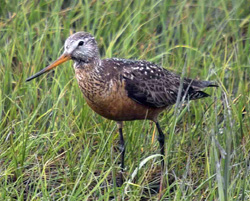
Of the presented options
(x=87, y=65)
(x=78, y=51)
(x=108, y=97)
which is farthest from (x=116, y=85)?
(x=78, y=51)

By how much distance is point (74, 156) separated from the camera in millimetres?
5414

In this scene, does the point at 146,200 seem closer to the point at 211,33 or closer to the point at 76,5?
the point at 211,33

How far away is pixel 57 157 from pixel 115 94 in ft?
2.39

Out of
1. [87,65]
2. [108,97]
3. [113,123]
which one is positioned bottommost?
[113,123]

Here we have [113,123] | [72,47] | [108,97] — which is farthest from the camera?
[113,123]

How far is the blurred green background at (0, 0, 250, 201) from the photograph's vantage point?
4.83 m

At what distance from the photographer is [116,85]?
5.48 meters

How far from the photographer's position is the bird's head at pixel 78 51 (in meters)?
5.47

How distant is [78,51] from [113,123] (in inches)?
33.5

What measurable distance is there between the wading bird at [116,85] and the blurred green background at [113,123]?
0.63ft

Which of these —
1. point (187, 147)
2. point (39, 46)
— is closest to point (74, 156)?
point (187, 147)

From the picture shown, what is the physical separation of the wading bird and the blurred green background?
0.19 meters

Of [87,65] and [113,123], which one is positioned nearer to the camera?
[87,65]

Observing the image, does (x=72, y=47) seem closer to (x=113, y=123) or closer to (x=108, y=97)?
(x=108, y=97)
